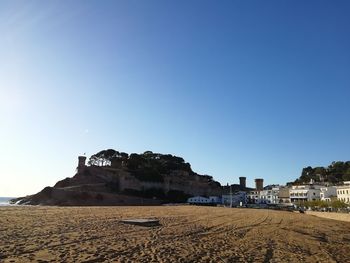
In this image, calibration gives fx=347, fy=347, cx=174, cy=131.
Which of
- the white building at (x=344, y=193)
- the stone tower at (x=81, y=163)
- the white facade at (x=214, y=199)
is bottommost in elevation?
the white facade at (x=214, y=199)

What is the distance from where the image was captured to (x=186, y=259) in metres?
11.4

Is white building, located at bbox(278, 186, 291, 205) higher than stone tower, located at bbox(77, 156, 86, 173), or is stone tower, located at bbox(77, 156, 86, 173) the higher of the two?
stone tower, located at bbox(77, 156, 86, 173)

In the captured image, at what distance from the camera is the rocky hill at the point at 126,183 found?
7675 centimetres

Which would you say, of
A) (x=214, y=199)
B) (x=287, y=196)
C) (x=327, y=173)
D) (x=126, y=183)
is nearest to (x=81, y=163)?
(x=126, y=183)

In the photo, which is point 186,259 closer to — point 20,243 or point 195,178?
point 20,243

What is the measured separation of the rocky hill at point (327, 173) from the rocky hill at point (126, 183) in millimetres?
40558

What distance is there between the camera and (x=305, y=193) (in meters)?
100

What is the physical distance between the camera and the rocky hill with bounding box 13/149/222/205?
7675 cm

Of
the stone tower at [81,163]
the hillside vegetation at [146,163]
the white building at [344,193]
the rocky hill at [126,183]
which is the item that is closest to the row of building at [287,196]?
the white building at [344,193]

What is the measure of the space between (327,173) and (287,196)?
3710cm

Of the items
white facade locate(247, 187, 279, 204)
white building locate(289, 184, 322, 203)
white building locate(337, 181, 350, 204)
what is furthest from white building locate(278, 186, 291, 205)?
white building locate(337, 181, 350, 204)

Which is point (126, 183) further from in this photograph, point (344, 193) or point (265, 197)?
point (344, 193)

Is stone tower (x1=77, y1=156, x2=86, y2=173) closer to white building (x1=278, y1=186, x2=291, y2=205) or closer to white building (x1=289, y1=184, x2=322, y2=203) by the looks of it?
white building (x1=289, y1=184, x2=322, y2=203)

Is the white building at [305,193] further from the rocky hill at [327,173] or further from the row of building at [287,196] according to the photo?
the rocky hill at [327,173]
